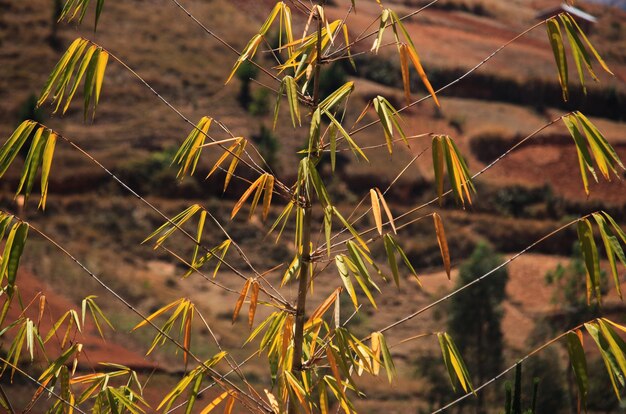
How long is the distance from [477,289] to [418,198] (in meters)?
14.2

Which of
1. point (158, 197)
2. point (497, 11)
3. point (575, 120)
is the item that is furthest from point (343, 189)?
point (575, 120)

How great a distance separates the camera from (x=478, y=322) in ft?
122

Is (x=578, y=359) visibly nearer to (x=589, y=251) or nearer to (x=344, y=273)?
(x=589, y=251)

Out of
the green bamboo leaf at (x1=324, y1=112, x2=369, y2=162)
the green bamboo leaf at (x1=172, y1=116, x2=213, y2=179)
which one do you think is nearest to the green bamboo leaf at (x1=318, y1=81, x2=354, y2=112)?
the green bamboo leaf at (x1=324, y1=112, x2=369, y2=162)

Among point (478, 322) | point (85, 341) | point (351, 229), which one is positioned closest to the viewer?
point (351, 229)

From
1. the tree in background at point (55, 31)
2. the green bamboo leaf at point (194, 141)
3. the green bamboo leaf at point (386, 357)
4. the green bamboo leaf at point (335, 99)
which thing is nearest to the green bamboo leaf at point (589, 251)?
the green bamboo leaf at point (386, 357)

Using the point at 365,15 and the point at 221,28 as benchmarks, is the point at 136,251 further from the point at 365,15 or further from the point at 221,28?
the point at 365,15

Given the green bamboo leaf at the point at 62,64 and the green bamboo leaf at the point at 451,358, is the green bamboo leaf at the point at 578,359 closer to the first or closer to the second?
the green bamboo leaf at the point at 451,358

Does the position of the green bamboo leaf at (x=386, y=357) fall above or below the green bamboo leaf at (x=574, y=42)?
below

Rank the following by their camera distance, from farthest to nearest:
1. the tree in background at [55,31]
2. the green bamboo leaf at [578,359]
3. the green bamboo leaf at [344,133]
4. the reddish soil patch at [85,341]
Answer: the tree in background at [55,31], the reddish soil patch at [85,341], the green bamboo leaf at [578,359], the green bamboo leaf at [344,133]

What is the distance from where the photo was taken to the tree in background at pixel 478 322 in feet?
120

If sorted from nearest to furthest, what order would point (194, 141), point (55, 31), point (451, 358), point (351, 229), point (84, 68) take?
point (351, 229) → point (84, 68) → point (451, 358) → point (194, 141) → point (55, 31)

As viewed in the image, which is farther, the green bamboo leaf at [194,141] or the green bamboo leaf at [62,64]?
the green bamboo leaf at [194,141]

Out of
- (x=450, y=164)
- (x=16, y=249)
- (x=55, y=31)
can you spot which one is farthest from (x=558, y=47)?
(x=55, y=31)
